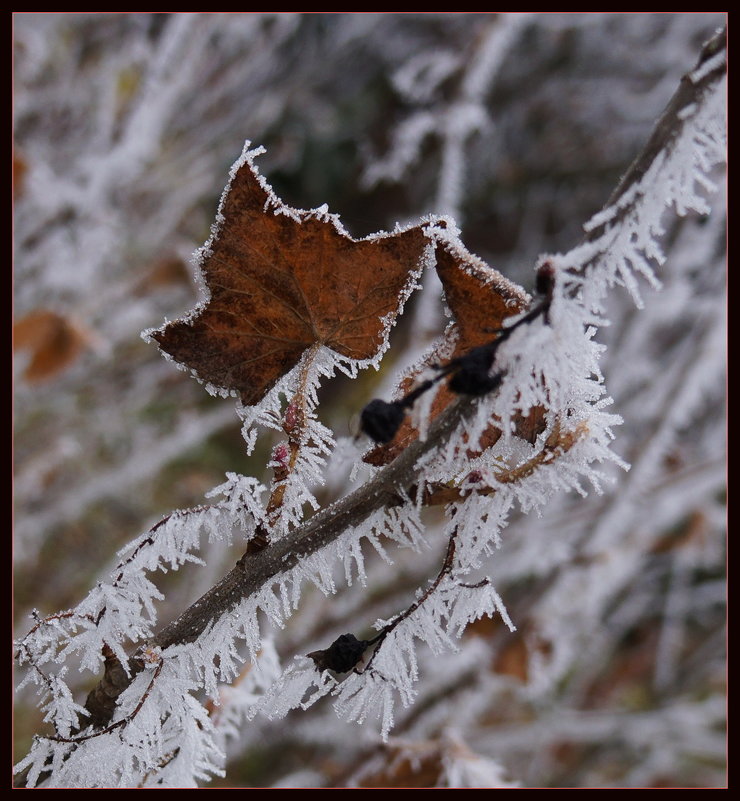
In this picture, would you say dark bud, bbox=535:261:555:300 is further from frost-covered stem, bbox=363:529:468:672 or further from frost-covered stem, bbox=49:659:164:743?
frost-covered stem, bbox=49:659:164:743

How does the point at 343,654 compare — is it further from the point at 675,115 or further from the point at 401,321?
the point at 401,321

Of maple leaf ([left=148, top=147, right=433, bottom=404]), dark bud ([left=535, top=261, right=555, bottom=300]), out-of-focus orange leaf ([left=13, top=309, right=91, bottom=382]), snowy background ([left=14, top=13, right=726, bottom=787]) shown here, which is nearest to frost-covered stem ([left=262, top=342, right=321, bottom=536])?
maple leaf ([left=148, top=147, right=433, bottom=404])

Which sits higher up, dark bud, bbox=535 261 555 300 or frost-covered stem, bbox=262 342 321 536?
frost-covered stem, bbox=262 342 321 536

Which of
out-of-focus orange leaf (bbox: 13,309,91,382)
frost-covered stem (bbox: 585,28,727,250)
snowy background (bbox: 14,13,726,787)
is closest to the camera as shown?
frost-covered stem (bbox: 585,28,727,250)

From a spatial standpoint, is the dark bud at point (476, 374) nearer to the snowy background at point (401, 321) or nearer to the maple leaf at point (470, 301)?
the maple leaf at point (470, 301)

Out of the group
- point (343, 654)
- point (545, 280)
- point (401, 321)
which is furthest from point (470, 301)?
point (401, 321)

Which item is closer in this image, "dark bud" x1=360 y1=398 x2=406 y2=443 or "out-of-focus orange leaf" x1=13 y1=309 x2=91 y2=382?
"dark bud" x1=360 y1=398 x2=406 y2=443

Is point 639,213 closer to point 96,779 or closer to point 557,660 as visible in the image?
point 96,779
